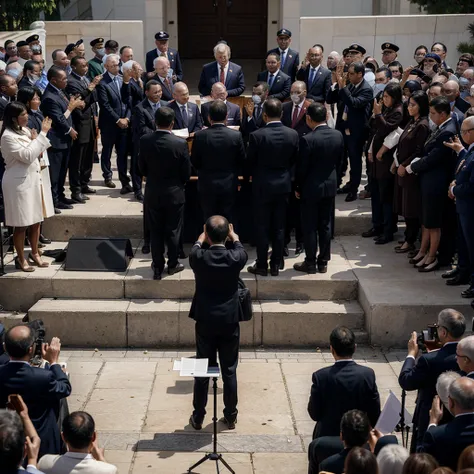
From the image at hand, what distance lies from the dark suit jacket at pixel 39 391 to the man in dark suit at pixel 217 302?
174cm

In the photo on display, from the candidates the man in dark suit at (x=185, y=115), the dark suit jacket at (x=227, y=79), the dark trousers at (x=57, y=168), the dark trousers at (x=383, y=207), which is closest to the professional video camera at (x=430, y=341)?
the dark trousers at (x=383, y=207)

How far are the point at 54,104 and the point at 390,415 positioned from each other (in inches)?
300

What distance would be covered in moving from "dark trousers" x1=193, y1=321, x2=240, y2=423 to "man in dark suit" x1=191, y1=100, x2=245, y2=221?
2682 mm

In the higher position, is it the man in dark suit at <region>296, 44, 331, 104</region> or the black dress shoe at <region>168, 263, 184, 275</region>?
the man in dark suit at <region>296, 44, 331, 104</region>

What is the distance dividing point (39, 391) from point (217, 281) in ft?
6.66

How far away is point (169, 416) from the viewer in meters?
9.02

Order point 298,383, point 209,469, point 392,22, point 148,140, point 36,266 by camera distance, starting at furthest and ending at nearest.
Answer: point 392,22 → point 36,266 → point 148,140 → point 298,383 → point 209,469

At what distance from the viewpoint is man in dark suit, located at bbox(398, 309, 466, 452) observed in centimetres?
700

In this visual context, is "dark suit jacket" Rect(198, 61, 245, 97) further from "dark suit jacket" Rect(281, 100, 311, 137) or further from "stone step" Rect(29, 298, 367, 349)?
"stone step" Rect(29, 298, 367, 349)

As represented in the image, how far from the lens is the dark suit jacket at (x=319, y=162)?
10.6 metres

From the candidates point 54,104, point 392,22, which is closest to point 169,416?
point 54,104

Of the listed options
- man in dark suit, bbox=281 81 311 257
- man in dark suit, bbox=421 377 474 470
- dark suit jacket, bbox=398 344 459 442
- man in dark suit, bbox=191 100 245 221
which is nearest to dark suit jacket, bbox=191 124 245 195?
man in dark suit, bbox=191 100 245 221

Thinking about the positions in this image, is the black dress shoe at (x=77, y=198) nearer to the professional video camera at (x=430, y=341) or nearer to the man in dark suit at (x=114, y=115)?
the man in dark suit at (x=114, y=115)

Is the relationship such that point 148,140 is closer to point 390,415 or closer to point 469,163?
point 469,163
